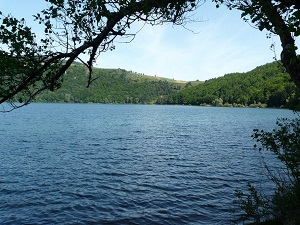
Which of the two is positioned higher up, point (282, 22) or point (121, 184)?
point (282, 22)

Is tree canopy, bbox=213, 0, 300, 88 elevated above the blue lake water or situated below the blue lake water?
above

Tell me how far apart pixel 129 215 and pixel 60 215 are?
15.4 feet

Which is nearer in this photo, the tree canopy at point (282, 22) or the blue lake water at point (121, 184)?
the tree canopy at point (282, 22)

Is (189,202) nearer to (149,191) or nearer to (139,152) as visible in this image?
(149,191)

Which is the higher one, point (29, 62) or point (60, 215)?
point (29, 62)

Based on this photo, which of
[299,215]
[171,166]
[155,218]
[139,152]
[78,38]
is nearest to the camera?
[78,38]

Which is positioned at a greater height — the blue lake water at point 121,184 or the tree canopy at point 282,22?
the tree canopy at point 282,22

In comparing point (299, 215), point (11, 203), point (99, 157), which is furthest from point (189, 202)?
point (99, 157)

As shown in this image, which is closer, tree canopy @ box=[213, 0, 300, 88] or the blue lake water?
tree canopy @ box=[213, 0, 300, 88]

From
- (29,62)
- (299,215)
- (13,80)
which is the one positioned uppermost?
(29,62)

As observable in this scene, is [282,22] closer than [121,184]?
Yes

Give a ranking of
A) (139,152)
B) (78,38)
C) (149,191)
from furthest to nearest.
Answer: (139,152) < (149,191) < (78,38)

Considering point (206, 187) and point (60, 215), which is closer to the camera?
point (60, 215)

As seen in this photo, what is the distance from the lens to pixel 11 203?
19844 millimetres
